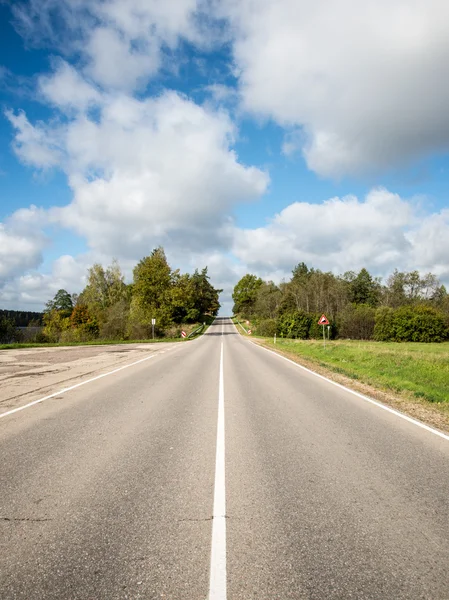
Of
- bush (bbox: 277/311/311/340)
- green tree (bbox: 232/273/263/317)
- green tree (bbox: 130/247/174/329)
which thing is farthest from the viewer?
green tree (bbox: 232/273/263/317)

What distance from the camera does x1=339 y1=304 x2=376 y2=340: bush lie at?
52.6 metres

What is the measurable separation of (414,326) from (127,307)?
46.8 meters

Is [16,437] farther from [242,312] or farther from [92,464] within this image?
[242,312]

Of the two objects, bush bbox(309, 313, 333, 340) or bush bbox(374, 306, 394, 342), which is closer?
bush bbox(374, 306, 394, 342)

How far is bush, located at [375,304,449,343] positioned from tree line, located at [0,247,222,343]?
30.2 metres

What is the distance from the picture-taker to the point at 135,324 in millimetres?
47375

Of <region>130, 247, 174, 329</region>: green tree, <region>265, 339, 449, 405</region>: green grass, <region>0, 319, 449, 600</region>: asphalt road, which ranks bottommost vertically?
<region>265, 339, 449, 405</region>: green grass

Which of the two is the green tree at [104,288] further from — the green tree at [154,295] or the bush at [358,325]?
the bush at [358,325]

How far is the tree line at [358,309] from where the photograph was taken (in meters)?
47.9

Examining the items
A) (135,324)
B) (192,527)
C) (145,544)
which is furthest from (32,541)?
(135,324)

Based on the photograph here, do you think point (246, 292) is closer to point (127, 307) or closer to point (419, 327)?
point (127, 307)

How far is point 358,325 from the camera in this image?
53.2 m

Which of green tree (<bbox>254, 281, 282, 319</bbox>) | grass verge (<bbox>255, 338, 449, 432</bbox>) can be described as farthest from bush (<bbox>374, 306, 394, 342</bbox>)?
grass verge (<bbox>255, 338, 449, 432</bbox>)

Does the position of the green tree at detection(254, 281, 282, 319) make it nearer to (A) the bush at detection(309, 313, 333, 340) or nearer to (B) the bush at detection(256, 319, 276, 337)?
(B) the bush at detection(256, 319, 276, 337)
